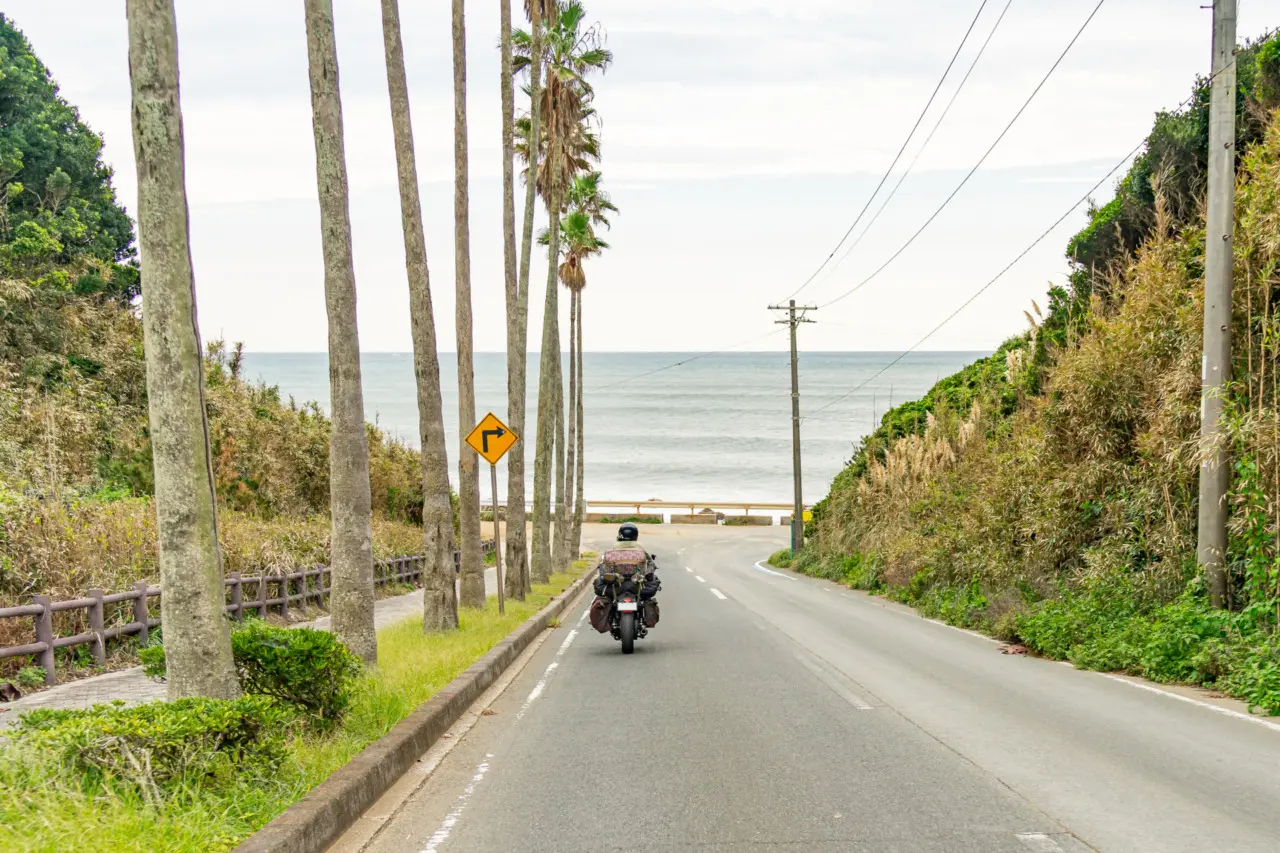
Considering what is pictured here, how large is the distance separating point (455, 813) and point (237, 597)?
34.8ft

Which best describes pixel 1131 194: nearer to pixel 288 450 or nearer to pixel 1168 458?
pixel 1168 458

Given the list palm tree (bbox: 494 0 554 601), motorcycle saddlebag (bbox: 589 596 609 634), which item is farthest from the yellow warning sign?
palm tree (bbox: 494 0 554 601)

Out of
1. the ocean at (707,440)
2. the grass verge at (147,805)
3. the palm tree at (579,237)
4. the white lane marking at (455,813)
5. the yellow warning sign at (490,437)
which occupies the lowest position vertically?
the ocean at (707,440)

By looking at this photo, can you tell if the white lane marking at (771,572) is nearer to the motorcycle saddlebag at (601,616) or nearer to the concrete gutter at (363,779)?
the motorcycle saddlebag at (601,616)

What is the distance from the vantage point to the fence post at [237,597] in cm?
1662

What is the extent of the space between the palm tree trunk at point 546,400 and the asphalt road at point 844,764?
1651cm

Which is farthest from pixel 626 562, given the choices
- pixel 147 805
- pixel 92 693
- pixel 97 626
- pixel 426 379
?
pixel 147 805

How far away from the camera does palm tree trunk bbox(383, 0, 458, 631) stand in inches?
613

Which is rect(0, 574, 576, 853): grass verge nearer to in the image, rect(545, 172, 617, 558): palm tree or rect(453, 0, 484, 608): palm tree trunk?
rect(453, 0, 484, 608): palm tree trunk

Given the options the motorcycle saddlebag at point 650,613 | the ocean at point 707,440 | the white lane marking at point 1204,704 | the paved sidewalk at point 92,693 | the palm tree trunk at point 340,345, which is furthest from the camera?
the ocean at point 707,440

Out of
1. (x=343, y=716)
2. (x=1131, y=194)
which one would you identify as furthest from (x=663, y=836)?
(x=1131, y=194)

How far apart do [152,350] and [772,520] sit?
75619 mm

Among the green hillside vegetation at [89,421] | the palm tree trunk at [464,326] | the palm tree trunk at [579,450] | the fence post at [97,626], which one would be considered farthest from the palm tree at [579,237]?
the fence post at [97,626]

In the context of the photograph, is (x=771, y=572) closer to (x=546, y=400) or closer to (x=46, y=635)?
(x=546, y=400)
